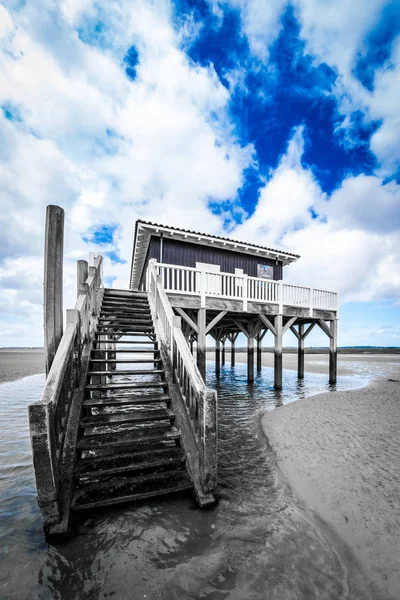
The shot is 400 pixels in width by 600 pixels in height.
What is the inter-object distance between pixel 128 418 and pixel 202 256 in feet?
32.0

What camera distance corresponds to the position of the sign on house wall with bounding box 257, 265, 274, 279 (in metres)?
14.6

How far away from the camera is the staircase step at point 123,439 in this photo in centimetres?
357

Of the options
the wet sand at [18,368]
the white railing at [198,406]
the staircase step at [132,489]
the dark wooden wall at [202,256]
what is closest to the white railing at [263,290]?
the dark wooden wall at [202,256]

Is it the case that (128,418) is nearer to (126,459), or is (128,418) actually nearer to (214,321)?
(126,459)

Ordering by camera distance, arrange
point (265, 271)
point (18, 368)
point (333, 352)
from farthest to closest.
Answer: point (18, 368) → point (265, 271) → point (333, 352)

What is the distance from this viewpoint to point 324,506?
336cm

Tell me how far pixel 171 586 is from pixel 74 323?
333 centimetres

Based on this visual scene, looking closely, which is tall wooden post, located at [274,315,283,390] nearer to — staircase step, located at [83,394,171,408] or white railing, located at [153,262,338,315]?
white railing, located at [153,262,338,315]

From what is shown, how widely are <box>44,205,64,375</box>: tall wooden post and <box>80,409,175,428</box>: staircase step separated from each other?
3.22 feet

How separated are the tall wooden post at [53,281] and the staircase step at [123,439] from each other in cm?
120

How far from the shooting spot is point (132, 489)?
3500 mm

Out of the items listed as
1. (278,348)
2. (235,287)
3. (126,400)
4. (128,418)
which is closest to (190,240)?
(235,287)

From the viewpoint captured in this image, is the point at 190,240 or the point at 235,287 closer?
the point at 235,287

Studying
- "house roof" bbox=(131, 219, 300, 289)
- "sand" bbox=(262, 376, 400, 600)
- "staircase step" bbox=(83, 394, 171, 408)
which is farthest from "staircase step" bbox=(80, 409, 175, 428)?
"house roof" bbox=(131, 219, 300, 289)
